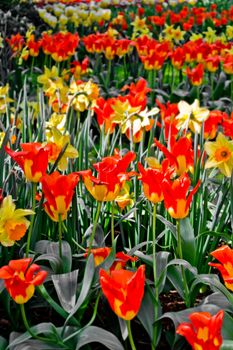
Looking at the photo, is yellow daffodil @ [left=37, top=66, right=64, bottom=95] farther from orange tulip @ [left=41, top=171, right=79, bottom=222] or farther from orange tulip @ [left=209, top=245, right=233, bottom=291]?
orange tulip @ [left=209, top=245, right=233, bottom=291]

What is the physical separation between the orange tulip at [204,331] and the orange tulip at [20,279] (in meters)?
0.37

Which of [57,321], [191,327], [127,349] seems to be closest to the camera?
[191,327]

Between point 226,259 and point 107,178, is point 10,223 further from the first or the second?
point 226,259

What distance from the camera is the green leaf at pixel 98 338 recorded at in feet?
5.45

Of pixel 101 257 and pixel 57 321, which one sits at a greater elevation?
pixel 101 257

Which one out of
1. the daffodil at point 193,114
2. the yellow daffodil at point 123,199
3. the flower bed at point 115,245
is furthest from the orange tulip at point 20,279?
the daffodil at point 193,114

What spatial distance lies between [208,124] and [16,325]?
1318mm

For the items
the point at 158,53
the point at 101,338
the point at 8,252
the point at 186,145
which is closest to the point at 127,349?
the point at 101,338

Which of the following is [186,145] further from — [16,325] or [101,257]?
[16,325]

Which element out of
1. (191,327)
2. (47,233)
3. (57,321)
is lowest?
(57,321)

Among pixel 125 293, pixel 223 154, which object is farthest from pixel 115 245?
pixel 223 154

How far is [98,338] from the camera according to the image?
168 cm

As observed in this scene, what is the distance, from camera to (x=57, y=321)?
207cm

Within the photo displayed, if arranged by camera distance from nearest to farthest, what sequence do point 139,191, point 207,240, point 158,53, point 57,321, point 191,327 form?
point 191,327, point 57,321, point 207,240, point 139,191, point 158,53
